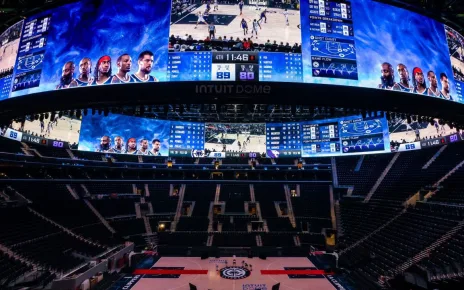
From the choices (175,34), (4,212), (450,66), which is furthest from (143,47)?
(4,212)

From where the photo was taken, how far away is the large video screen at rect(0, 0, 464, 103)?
676 centimetres

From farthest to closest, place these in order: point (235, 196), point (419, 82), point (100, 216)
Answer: point (235, 196) < point (100, 216) < point (419, 82)

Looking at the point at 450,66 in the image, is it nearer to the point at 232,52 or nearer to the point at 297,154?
the point at 232,52

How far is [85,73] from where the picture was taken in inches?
271

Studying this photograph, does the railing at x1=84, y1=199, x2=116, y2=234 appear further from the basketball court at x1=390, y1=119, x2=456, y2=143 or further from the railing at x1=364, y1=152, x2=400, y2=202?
the basketball court at x1=390, y1=119, x2=456, y2=143

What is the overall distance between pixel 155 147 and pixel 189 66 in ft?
66.2

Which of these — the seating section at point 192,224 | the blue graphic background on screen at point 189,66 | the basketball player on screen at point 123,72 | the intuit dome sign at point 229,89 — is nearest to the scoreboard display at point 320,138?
the seating section at point 192,224

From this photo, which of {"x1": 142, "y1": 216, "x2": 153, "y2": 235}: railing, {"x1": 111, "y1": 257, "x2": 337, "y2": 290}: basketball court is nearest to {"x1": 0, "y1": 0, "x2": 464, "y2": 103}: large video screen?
{"x1": 111, "y1": 257, "x2": 337, "y2": 290}: basketball court

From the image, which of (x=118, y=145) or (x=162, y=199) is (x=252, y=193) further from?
(x=118, y=145)

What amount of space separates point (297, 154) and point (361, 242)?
338 inches

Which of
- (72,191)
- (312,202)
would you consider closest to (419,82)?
(312,202)

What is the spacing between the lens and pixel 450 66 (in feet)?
27.0

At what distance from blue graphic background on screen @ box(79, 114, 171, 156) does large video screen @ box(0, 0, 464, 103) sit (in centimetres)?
1717

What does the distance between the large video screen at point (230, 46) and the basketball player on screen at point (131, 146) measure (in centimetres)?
1795
